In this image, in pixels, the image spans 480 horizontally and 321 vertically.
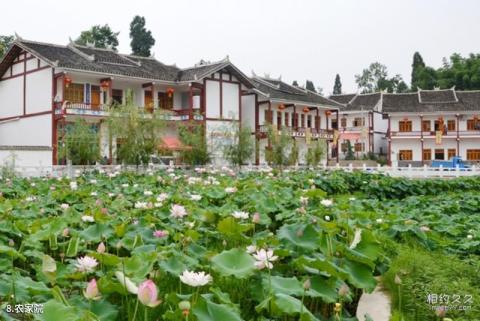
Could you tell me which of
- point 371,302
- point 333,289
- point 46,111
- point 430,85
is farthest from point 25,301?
point 430,85

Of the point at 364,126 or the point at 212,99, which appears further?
the point at 364,126

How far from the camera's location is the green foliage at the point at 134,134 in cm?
1599

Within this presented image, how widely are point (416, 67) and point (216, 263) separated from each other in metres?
58.4

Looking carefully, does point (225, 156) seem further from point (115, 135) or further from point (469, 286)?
point (469, 286)

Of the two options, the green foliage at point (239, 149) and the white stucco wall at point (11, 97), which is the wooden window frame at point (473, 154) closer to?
the green foliage at point (239, 149)

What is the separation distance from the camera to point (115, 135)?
16891 mm

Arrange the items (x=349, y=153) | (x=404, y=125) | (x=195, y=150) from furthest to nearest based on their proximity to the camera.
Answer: (x=404, y=125) < (x=349, y=153) < (x=195, y=150)

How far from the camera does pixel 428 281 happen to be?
139 inches

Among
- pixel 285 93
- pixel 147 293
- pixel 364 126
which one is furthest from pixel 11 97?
A: pixel 147 293

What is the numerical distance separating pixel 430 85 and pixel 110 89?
37.5 meters

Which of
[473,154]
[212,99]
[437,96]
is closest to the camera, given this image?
[212,99]

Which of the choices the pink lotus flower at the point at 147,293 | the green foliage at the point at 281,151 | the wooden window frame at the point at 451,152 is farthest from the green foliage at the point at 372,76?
the pink lotus flower at the point at 147,293

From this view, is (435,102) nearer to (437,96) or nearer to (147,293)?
(437,96)

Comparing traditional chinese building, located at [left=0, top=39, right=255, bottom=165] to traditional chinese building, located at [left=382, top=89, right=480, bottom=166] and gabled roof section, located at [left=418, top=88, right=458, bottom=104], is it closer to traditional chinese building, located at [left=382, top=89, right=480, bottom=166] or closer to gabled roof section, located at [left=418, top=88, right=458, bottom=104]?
traditional chinese building, located at [left=382, top=89, right=480, bottom=166]
